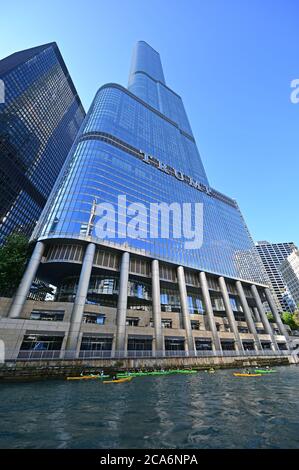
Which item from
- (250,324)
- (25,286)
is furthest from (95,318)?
(250,324)

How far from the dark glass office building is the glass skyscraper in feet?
141

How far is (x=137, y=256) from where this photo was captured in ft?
152

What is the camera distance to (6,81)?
285 feet

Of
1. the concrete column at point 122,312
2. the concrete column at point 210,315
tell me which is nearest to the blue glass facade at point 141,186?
the concrete column at point 122,312

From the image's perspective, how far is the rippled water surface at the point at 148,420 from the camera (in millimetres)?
7418

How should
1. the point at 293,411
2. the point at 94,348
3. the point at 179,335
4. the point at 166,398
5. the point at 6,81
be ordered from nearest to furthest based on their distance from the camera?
the point at 293,411, the point at 166,398, the point at 94,348, the point at 179,335, the point at 6,81

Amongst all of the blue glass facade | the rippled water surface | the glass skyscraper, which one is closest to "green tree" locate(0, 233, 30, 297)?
the glass skyscraper

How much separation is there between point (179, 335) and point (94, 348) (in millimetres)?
17739

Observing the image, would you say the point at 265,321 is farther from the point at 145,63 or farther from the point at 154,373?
the point at 145,63

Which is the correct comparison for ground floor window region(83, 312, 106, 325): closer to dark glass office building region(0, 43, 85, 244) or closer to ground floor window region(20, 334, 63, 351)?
ground floor window region(20, 334, 63, 351)
